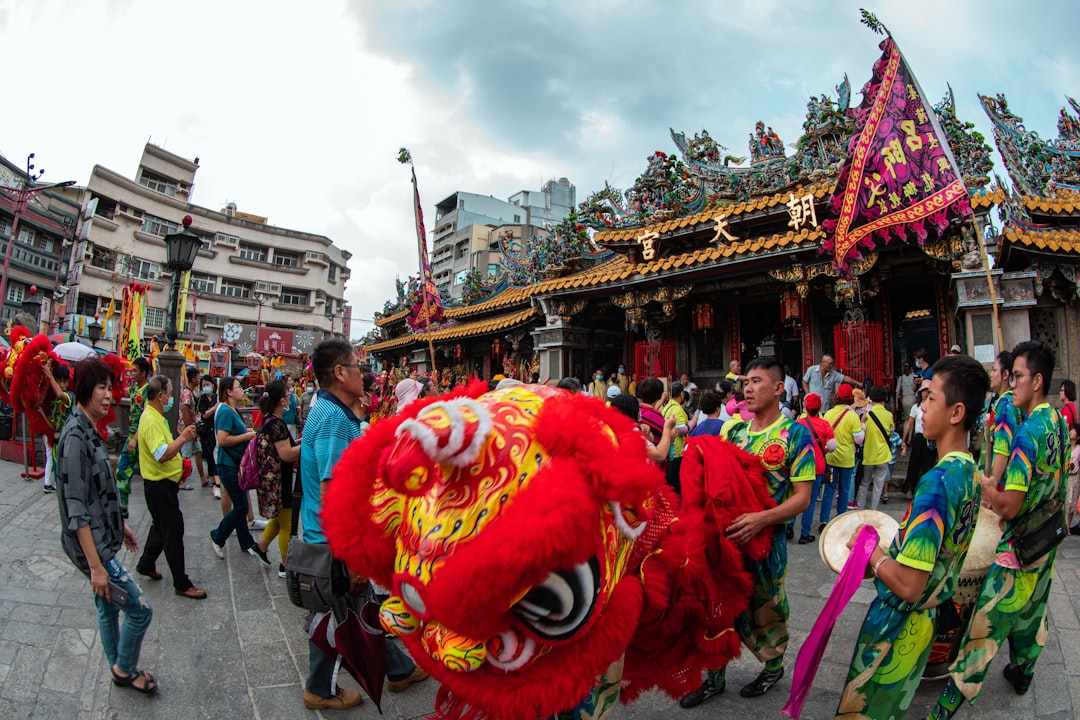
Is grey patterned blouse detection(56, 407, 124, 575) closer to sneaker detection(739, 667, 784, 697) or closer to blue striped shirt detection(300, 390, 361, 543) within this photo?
blue striped shirt detection(300, 390, 361, 543)

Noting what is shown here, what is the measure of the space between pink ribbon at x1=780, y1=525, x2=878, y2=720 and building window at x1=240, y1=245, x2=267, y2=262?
51357 millimetres

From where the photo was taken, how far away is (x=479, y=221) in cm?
5375

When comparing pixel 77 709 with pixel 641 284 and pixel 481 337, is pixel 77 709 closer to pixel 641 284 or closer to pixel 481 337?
pixel 641 284

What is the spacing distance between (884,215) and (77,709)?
8241 mm

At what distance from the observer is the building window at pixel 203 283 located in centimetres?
4397

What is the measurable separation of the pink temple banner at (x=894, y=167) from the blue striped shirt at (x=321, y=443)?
6163 mm

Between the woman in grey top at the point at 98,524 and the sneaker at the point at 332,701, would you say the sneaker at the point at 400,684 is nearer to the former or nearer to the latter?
the sneaker at the point at 332,701

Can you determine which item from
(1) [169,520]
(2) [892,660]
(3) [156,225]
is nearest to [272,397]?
(1) [169,520]

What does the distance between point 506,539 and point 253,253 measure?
52.6 m

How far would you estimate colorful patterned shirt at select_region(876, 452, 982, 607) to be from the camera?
79.7 inches

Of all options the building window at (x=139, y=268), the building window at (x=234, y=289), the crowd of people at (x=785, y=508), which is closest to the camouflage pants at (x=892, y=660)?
the crowd of people at (x=785, y=508)

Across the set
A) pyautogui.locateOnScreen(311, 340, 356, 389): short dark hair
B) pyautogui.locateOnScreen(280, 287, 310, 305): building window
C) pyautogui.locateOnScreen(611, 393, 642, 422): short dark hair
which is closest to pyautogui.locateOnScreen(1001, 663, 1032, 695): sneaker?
pyautogui.locateOnScreen(611, 393, 642, 422): short dark hair

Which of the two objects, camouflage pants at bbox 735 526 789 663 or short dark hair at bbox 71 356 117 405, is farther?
short dark hair at bbox 71 356 117 405

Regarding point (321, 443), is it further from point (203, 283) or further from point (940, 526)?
point (203, 283)
